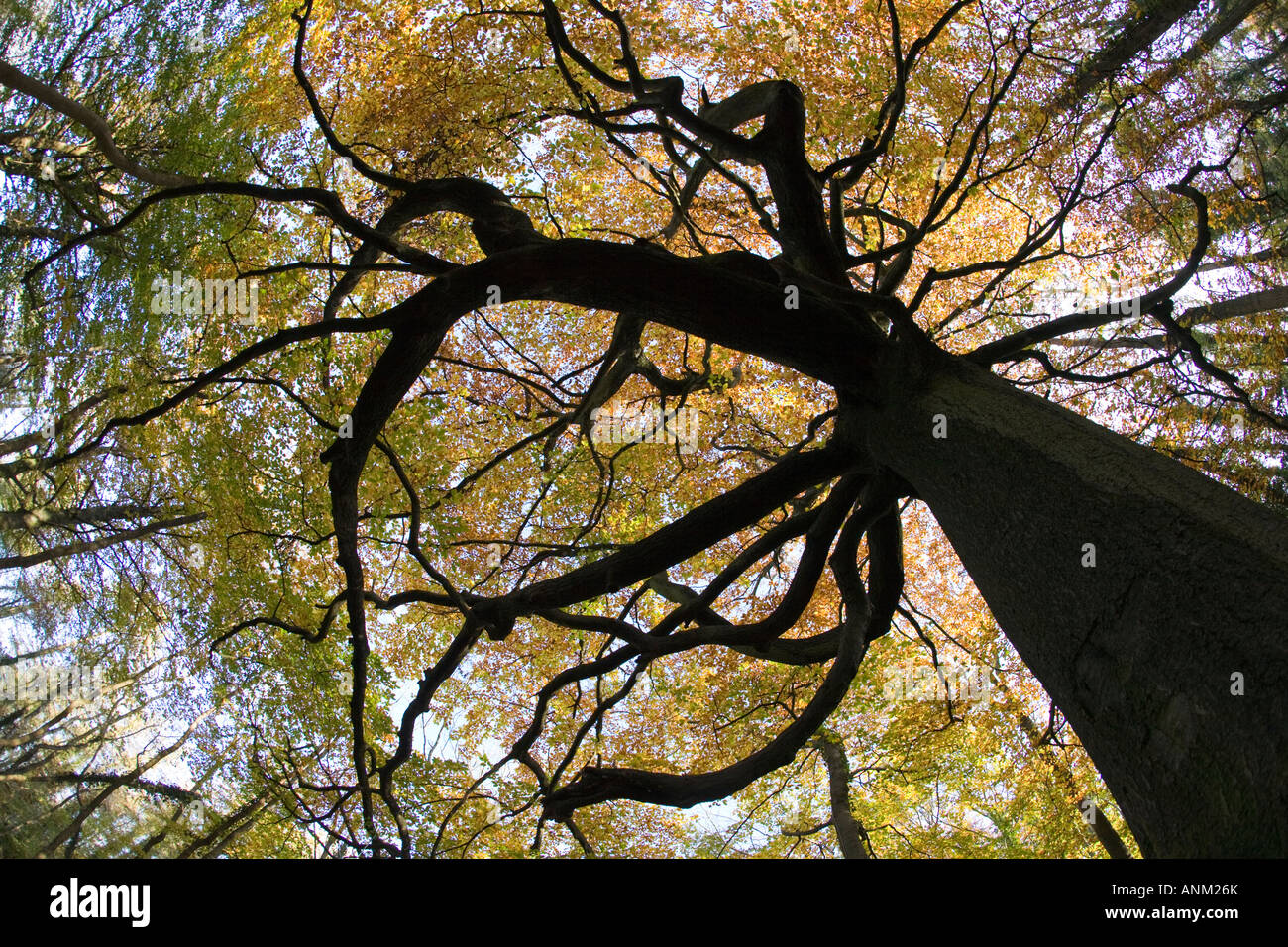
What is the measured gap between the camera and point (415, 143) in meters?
7.95

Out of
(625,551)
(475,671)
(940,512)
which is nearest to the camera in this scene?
(940,512)

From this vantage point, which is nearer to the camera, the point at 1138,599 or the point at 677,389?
the point at 1138,599

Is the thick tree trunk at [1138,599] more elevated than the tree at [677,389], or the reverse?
the tree at [677,389]

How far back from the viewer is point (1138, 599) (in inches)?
109

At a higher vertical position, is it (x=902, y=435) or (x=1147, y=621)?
(x=902, y=435)

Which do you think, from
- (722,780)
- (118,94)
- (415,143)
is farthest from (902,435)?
(118,94)

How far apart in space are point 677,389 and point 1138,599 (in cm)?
564

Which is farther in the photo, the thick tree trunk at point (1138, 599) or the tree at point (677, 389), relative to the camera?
the tree at point (677, 389)

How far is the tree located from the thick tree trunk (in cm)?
1

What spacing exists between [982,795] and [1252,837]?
428 inches

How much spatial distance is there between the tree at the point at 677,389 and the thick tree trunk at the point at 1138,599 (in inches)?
0.5

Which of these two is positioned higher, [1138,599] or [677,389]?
[677,389]

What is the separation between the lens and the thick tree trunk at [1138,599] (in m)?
2.34

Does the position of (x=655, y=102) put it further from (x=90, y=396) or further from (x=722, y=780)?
(x=90, y=396)
